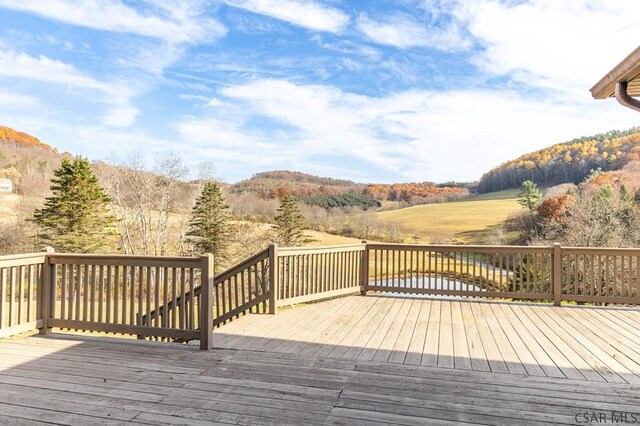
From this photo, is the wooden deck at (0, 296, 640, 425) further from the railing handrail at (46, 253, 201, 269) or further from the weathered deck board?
the railing handrail at (46, 253, 201, 269)

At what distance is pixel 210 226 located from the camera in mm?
24141

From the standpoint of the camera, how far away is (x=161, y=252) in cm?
2481

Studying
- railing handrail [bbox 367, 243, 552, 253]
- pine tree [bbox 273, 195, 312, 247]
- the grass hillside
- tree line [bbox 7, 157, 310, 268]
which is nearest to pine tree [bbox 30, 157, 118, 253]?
tree line [bbox 7, 157, 310, 268]

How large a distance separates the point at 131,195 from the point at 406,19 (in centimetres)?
1997

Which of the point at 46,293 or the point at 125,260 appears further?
the point at 46,293

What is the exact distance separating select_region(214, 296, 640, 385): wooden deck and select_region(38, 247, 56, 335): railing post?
1932 millimetres

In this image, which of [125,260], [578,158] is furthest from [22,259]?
[578,158]

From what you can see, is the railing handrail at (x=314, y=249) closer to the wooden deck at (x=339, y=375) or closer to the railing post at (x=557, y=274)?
the wooden deck at (x=339, y=375)

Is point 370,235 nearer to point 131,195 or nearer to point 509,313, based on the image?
point 131,195

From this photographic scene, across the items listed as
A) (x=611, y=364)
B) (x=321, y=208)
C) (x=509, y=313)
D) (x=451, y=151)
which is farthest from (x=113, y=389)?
(x=321, y=208)

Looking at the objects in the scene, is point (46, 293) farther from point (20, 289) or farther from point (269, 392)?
point (269, 392)

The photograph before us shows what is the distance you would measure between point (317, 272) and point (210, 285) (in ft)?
8.97

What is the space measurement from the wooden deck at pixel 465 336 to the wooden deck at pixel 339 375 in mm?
22

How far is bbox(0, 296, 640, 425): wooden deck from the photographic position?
98.5 inches
